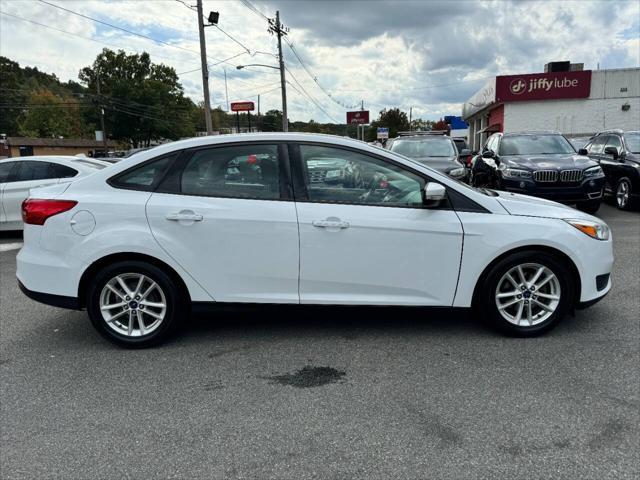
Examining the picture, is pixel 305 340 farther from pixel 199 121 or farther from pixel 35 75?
pixel 35 75

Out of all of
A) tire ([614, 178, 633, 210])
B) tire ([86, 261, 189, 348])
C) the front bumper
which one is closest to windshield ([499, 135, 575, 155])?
the front bumper

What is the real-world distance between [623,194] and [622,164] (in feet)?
2.15

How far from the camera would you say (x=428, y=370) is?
11.5ft

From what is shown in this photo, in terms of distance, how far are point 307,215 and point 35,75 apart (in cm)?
14219

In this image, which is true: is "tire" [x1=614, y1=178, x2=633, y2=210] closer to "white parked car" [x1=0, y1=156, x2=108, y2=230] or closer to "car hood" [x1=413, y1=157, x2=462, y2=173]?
"car hood" [x1=413, y1=157, x2=462, y2=173]

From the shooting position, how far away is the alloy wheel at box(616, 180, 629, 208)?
10680 mm

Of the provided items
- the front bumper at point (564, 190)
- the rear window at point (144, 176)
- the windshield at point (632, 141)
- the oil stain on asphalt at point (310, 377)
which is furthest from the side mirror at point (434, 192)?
the windshield at point (632, 141)

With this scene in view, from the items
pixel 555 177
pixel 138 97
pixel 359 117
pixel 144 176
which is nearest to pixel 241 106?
pixel 359 117

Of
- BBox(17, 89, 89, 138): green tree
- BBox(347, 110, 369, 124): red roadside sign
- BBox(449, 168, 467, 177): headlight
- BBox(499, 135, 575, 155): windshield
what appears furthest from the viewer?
BBox(17, 89, 89, 138): green tree

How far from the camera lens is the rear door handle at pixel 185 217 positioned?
148 inches

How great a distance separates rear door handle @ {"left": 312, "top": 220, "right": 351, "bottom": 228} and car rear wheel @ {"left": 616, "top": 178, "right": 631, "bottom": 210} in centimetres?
940

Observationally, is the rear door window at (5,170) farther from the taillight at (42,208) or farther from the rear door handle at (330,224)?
the rear door handle at (330,224)

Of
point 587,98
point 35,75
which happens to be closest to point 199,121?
point 35,75

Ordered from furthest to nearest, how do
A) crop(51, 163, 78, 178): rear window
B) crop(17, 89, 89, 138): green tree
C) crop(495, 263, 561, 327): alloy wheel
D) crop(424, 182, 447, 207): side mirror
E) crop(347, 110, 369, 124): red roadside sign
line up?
crop(17, 89, 89, 138): green tree → crop(347, 110, 369, 124): red roadside sign → crop(51, 163, 78, 178): rear window → crop(495, 263, 561, 327): alloy wheel → crop(424, 182, 447, 207): side mirror
